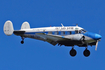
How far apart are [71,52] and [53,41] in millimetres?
2459

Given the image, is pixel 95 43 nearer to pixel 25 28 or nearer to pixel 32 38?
pixel 32 38

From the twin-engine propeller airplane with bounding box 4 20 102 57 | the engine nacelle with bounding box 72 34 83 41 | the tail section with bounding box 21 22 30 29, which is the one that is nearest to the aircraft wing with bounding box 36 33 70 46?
the twin-engine propeller airplane with bounding box 4 20 102 57

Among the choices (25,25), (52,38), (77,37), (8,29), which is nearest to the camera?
(77,37)

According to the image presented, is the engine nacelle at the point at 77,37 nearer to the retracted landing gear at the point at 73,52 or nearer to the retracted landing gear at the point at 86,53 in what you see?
the retracted landing gear at the point at 73,52

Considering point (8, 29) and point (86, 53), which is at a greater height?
point (8, 29)

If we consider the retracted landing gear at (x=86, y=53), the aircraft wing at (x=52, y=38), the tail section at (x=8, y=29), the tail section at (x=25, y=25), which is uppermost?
the tail section at (x=25, y=25)

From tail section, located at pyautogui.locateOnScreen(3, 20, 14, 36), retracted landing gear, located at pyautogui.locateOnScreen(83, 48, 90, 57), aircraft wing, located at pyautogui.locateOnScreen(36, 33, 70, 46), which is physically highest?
tail section, located at pyautogui.locateOnScreen(3, 20, 14, 36)

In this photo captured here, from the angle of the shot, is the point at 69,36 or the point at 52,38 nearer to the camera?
the point at 52,38

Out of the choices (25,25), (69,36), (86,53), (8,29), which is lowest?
(86,53)

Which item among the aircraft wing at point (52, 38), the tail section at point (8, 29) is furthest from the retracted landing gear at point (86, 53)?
the tail section at point (8, 29)

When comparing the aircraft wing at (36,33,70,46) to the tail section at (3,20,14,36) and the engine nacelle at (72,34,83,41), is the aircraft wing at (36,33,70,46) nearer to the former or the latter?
the engine nacelle at (72,34,83,41)

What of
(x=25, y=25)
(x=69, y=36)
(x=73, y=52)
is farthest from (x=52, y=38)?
(x=25, y=25)

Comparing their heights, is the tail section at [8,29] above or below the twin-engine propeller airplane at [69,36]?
above

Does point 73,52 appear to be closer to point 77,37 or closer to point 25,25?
point 77,37
